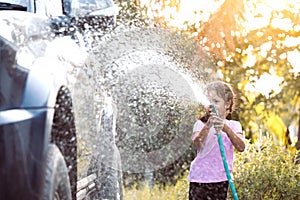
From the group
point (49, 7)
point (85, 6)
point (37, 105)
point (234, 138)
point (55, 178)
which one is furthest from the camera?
point (234, 138)

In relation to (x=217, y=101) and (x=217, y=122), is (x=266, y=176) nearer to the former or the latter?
(x=217, y=101)

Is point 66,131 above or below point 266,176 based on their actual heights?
above

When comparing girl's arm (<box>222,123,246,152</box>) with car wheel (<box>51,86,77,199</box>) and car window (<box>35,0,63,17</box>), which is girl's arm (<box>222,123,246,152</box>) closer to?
car window (<box>35,0,63,17</box>)

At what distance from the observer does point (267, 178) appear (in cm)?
635

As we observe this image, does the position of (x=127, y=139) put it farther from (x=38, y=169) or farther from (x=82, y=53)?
(x=38, y=169)

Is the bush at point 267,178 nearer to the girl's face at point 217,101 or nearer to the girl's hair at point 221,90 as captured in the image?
the girl's hair at point 221,90

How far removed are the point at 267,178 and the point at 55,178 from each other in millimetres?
3438

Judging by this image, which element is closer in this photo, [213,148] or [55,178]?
[55,178]

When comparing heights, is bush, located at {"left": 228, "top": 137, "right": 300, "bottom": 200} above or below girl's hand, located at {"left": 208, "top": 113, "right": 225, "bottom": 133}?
below

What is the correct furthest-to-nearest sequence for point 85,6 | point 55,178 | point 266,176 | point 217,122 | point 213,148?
1. point 266,176
2. point 213,148
3. point 217,122
4. point 85,6
5. point 55,178

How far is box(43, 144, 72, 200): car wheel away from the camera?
305cm

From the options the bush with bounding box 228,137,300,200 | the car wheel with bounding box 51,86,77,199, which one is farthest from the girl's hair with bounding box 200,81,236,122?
the car wheel with bounding box 51,86,77,199

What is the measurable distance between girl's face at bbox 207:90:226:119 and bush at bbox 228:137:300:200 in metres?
1.34

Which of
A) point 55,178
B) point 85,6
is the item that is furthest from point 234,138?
point 55,178
